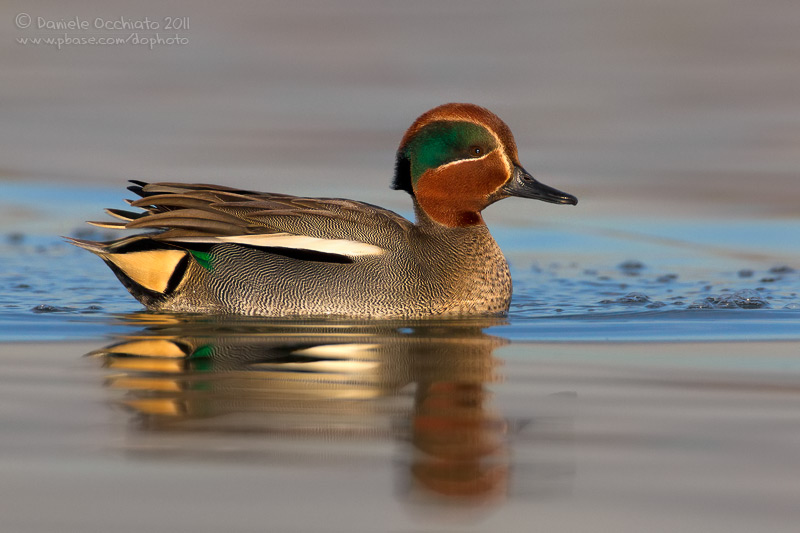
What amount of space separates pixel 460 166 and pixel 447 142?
0.15 m

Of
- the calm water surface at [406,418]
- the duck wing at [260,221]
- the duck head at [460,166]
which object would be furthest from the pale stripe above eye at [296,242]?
the duck head at [460,166]

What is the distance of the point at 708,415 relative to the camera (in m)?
4.71

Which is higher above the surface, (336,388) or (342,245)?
→ (342,245)

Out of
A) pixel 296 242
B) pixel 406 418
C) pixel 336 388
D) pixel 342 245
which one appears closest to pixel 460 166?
pixel 342 245

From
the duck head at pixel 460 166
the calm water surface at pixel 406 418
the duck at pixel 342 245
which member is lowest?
the calm water surface at pixel 406 418

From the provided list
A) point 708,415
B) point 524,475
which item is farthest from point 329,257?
point 524,475

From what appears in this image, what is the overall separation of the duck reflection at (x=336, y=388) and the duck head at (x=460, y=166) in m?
1.08

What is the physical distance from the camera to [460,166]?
7.61m

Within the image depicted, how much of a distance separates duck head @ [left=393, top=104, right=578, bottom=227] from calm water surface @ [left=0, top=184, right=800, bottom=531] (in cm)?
68

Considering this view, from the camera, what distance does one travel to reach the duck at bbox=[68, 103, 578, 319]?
7.13 meters

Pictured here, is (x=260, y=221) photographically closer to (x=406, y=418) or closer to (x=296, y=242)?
(x=296, y=242)

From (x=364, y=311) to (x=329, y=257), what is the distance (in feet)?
1.09

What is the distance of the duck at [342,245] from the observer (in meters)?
7.13

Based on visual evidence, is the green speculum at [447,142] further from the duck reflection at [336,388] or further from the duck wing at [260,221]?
the duck reflection at [336,388]
